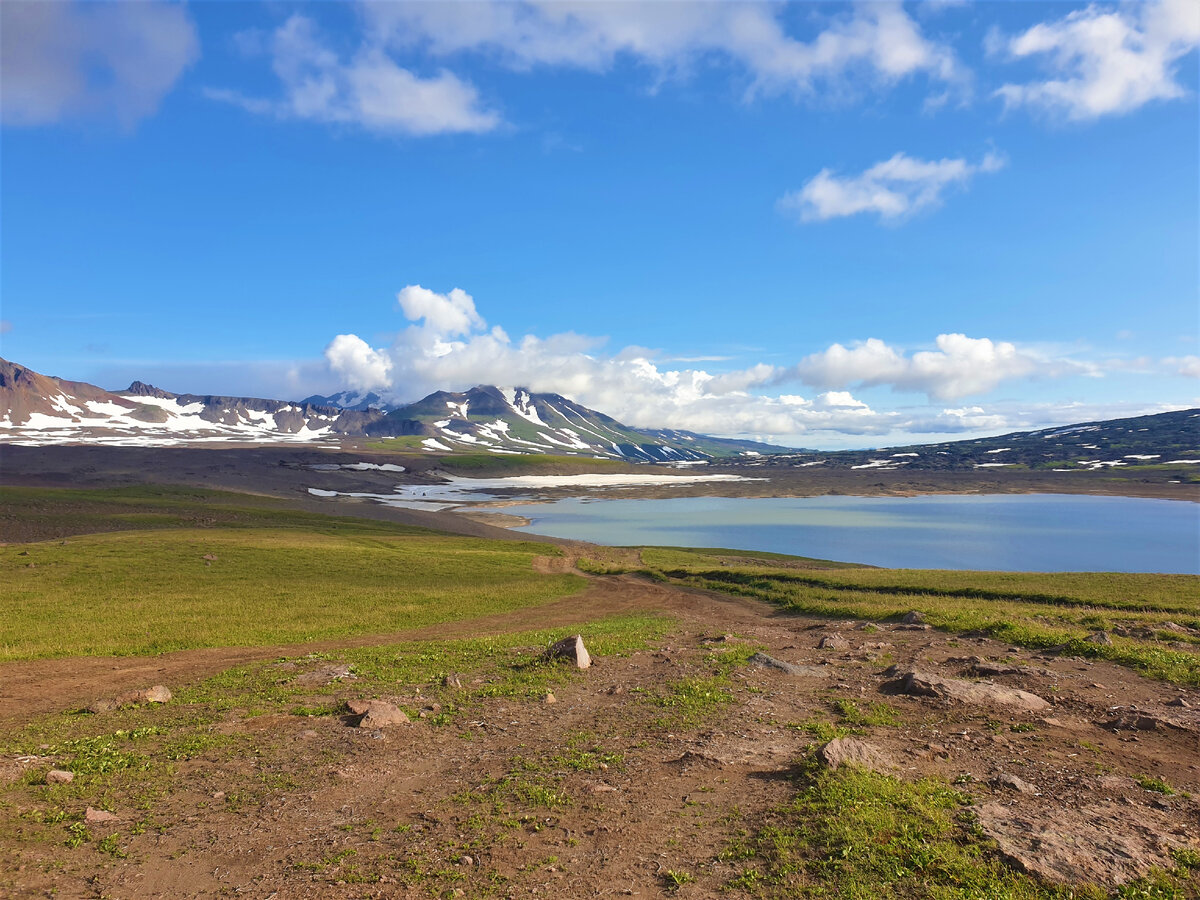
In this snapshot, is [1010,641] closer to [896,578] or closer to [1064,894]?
[1064,894]

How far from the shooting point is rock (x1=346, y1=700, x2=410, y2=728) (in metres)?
18.0

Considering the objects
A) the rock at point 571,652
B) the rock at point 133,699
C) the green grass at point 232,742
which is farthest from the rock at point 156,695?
the rock at point 571,652

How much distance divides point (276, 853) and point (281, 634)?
77.1ft

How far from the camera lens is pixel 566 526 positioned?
133250 millimetres

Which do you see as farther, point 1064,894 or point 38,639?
point 38,639

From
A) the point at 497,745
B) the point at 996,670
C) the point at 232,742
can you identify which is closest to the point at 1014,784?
the point at 996,670

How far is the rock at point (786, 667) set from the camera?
23547mm

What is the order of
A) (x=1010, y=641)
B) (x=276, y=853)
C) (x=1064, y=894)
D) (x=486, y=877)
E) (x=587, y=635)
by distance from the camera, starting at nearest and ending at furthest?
1. (x=1064, y=894)
2. (x=486, y=877)
3. (x=276, y=853)
4. (x=1010, y=641)
5. (x=587, y=635)

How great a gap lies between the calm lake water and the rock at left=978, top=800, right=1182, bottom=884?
7371 centimetres

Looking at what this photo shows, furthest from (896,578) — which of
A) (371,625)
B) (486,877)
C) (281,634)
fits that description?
(486,877)

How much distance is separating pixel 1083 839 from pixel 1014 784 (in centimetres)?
221

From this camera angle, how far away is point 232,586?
44812 millimetres

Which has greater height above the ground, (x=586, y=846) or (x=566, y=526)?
(x=586, y=846)

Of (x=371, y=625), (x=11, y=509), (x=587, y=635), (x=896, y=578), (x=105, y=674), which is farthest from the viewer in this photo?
(x=11, y=509)
